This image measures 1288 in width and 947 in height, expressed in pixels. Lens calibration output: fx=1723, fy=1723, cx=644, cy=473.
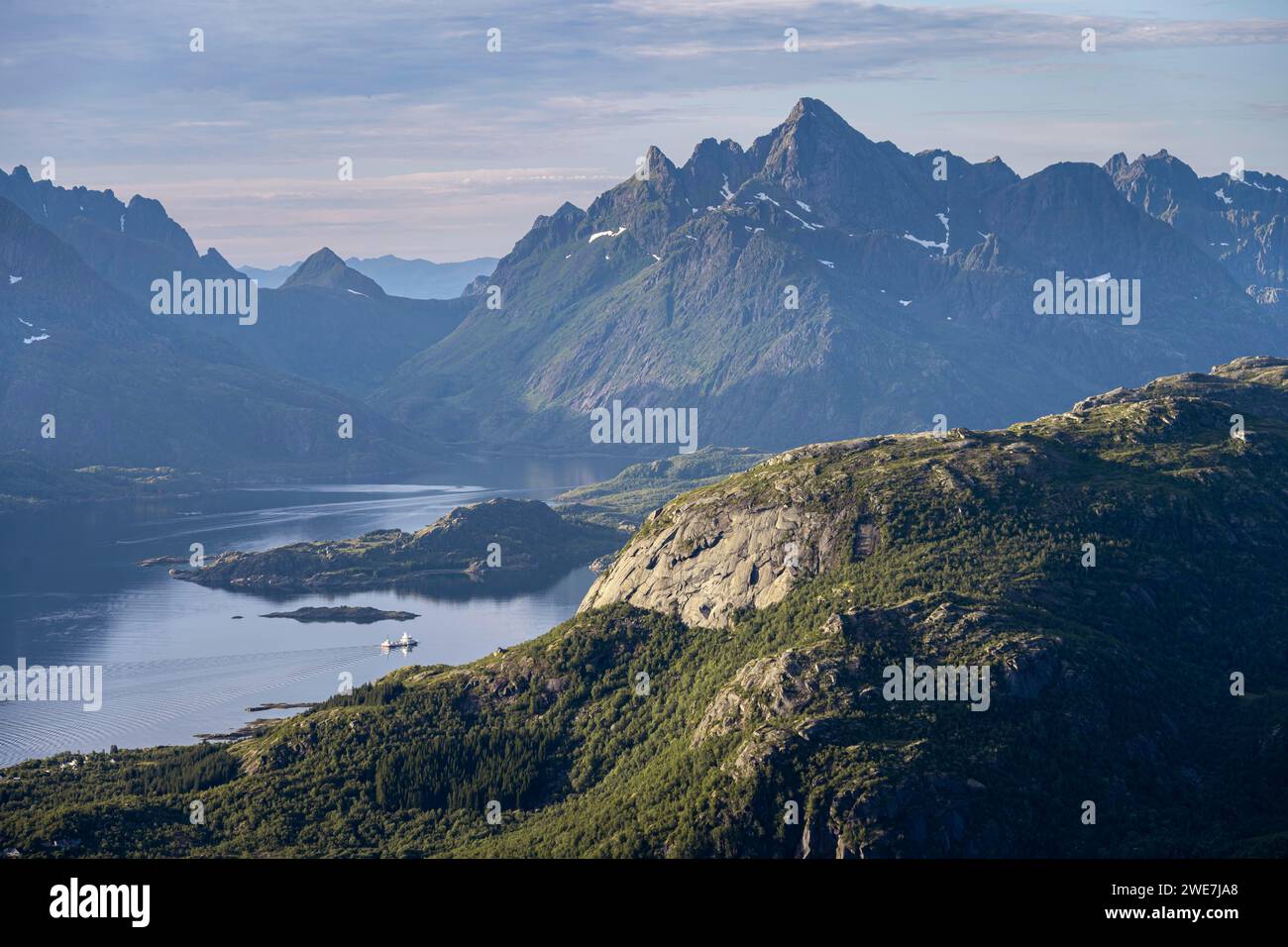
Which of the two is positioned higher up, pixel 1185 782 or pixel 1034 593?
pixel 1034 593

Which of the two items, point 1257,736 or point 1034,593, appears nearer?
point 1257,736

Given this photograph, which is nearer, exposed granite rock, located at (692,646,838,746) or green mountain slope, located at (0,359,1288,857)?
green mountain slope, located at (0,359,1288,857)

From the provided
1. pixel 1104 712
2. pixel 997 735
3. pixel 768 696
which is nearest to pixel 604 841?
pixel 768 696

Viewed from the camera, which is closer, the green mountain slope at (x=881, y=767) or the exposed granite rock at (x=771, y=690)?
the green mountain slope at (x=881, y=767)

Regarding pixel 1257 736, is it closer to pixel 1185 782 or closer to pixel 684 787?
pixel 1185 782

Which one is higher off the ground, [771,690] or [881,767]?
[771,690]

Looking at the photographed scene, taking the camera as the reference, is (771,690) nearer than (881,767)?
No
